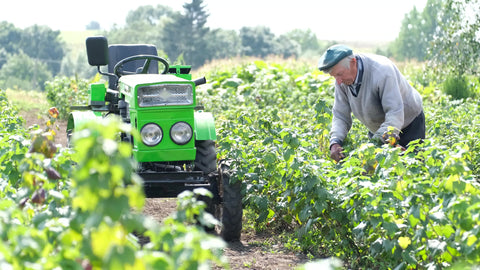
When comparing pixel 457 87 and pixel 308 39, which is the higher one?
pixel 457 87

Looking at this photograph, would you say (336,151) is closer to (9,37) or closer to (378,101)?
(378,101)

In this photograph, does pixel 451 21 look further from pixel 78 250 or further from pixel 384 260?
pixel 78 250

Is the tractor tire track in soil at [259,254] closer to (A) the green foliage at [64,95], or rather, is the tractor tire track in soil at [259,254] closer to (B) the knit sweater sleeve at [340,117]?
(B) the knit sweater sleeve at [340,117]

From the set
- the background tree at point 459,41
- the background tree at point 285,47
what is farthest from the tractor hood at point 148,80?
the background tree at point 285,47

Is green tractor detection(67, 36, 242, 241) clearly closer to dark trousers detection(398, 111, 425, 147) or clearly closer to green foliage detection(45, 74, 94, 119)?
dark trousers detection(398, 111, 425, 147)

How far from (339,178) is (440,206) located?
1257mm

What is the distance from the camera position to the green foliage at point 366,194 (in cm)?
389

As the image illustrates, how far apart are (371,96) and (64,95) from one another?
1406cm

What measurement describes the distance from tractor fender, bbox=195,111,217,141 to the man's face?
1.18 meters

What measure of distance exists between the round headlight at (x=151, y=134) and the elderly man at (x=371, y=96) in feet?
4.57

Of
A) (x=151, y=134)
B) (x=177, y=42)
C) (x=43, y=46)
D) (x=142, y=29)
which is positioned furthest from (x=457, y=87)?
(x=43, y=46)

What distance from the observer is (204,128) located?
21.5 ft

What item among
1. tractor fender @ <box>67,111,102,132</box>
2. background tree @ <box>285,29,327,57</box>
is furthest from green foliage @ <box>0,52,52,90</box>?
tractor fender @ <box>67,111,102,132</box>

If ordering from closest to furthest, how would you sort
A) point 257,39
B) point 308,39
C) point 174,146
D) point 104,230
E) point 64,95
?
point 104,230 → point 174,146 → point 64,95 → point 257,39 → point 308,39
